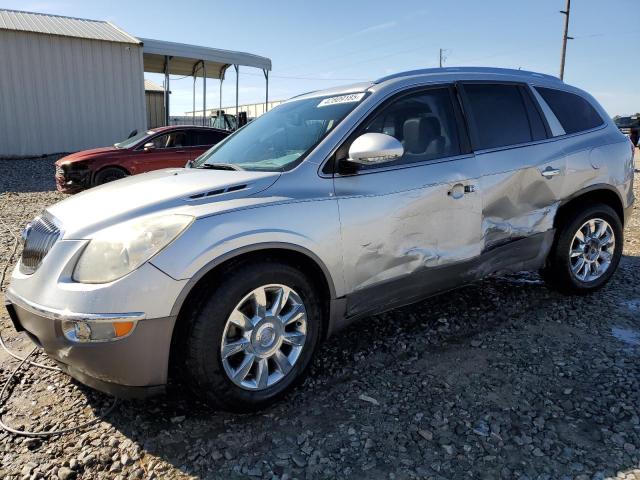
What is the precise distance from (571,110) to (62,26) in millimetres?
19993

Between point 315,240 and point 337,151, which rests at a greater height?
point 337,151

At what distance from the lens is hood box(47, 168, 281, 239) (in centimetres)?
238

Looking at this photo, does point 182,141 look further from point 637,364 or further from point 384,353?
point 637,364

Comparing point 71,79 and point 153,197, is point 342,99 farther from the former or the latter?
point 71,79

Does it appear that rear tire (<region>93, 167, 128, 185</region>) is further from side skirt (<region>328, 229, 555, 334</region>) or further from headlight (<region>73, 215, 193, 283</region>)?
side skirt (<region>328, 229, 555, 334</region>)

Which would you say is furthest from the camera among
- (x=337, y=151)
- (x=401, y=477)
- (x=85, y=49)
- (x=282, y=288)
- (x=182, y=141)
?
(x=85, y=49)

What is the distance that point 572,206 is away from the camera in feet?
12.8

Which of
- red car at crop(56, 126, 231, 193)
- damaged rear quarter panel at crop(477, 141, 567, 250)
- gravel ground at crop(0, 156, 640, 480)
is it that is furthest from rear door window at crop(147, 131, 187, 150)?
damaged rear quarter panel at crop(477, 141, 567, 250)

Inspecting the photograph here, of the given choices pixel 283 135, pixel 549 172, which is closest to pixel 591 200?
pixel 549 172

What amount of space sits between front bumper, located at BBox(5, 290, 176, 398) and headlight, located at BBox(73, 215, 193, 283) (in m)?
0.19

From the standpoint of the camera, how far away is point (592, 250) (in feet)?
13.4

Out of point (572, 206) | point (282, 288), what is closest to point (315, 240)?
point (282, 288)

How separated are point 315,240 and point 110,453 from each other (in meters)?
1.43

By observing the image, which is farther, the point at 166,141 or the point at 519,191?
the point at 166,141
